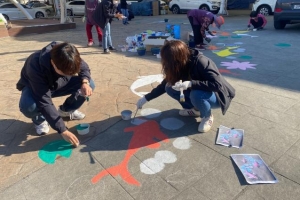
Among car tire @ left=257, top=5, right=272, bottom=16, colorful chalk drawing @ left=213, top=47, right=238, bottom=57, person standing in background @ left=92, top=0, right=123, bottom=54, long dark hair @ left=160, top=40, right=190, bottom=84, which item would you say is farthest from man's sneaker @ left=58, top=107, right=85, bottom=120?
car tire @ left=257, top=5, right=272, bottom=16

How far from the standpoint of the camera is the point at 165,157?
204 cm

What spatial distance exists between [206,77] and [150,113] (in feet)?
2.85

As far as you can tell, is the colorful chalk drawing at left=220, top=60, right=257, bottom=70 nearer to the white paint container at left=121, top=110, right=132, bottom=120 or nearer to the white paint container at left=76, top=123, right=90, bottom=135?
the white paint container at left=121, top=110, right=132, bottom=120

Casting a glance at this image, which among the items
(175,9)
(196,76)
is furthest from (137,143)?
(175,9)

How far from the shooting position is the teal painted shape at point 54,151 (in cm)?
208

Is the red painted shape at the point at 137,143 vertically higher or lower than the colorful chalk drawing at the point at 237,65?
lower

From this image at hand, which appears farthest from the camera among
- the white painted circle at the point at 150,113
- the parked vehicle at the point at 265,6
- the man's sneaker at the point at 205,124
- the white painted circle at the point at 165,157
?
the parked vehicle at the point at 265,6

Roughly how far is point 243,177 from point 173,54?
103 cm

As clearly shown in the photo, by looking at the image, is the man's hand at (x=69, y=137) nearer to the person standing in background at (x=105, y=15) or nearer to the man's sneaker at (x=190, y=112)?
the man's sneaker at (x=190, y=112)

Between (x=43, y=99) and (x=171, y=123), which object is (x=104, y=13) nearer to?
(x=171, y=123)

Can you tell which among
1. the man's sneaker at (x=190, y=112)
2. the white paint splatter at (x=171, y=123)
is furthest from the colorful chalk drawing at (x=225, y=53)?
the white paint splatter at (x=171, y=123)

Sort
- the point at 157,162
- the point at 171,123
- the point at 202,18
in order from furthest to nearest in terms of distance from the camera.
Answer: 1. the point at 202,18
2. the point at 171,123
3. the point at 157,162

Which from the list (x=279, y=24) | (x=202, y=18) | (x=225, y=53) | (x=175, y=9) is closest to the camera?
(x=225, y=53)

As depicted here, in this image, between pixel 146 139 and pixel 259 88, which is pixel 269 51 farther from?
pixel 146 139
